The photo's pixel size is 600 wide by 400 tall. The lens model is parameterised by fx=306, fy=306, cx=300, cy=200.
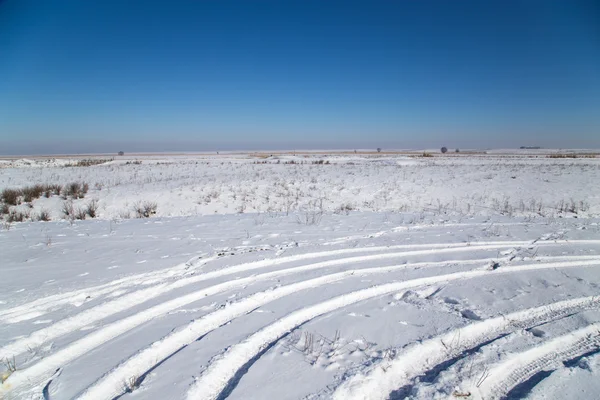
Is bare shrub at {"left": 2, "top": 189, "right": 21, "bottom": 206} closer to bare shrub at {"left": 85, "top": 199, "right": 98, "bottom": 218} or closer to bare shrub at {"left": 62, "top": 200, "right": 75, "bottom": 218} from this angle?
bare shrub at {"left": 62, "top": 200, "right": 75, "bottom": 218}

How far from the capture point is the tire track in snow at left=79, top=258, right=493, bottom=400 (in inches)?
99.0

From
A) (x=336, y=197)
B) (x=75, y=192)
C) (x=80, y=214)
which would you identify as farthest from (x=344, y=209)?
(x=75, y=192)

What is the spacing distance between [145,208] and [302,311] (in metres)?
9.51

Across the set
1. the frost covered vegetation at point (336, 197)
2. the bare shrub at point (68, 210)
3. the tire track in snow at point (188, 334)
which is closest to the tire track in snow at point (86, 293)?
the tire track in snow at point (188, 334)

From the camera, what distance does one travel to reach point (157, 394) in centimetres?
239

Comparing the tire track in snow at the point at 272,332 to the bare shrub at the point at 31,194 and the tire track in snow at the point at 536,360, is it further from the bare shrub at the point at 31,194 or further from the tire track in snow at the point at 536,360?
the bare shrub at the point at 31,194

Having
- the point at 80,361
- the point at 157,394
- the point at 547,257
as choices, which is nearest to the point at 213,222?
the point at 80,361

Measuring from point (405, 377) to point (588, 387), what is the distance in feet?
4.57

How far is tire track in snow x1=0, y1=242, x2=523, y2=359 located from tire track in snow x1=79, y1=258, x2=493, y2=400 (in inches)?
18.8

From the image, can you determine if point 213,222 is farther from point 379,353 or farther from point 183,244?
point 379,353

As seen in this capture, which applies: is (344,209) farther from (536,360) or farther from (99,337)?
(99,337)

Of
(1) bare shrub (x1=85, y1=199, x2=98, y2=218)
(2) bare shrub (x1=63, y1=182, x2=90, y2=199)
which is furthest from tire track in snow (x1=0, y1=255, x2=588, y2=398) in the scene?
(2) bare shrub (x1=63, y1=182, x2=90, y2=199)

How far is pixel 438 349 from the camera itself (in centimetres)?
290

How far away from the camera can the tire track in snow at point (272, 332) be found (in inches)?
99.1
